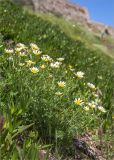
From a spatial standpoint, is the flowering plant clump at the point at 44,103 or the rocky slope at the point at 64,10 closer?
the flowering plant clump at the point at 44,103

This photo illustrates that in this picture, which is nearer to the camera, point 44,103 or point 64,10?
point 44,103

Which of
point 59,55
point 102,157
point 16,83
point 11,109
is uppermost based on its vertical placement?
point 59,55

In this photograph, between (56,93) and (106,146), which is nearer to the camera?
(56,93)

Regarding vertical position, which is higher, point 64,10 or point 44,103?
point 64,10

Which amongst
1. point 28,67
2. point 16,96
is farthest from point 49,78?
point 16,96

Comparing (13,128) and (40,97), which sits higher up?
(40,97)

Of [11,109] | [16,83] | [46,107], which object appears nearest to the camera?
[11,109]

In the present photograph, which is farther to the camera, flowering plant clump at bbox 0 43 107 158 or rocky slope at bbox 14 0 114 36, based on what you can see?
rocky slope at bbox 14 0 114 36

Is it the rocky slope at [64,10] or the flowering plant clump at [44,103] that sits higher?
the rocky slope at [64,10]

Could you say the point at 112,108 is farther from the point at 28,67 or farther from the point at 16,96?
the point at 16,96

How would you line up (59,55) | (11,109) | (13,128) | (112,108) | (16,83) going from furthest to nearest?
(59,55)
(112,108)
(16,83)
(11,109)
(13,128)

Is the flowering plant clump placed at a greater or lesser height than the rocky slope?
lesser
